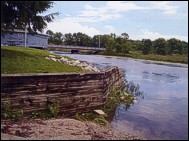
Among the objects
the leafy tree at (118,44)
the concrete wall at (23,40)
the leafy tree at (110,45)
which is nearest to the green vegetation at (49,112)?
the concrete wall at (23,40)

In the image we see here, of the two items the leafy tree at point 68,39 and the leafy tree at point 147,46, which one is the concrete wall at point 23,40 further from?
the leafy tree at point 68,39

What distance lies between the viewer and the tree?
658 inches

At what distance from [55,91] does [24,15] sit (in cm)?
635

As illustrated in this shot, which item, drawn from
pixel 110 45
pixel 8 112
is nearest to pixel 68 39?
pixel 110 45

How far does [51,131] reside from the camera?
35.8ft

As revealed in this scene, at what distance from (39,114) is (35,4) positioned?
23.2 feet

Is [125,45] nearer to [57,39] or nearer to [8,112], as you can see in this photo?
[57,39]

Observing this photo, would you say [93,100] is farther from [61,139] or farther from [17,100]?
[61,139]

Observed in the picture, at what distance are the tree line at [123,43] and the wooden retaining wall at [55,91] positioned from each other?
190 ft

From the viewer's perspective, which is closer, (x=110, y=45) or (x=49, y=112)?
(x=49, y=112)

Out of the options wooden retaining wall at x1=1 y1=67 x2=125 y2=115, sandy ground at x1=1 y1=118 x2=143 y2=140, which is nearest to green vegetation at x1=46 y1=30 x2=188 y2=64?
wooden retaining wall at x1=1 y1=67 x2=125 y2=115

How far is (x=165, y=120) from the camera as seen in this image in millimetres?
16547

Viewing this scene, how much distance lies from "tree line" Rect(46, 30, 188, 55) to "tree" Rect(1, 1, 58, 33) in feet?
182

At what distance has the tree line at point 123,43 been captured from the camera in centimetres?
9289
